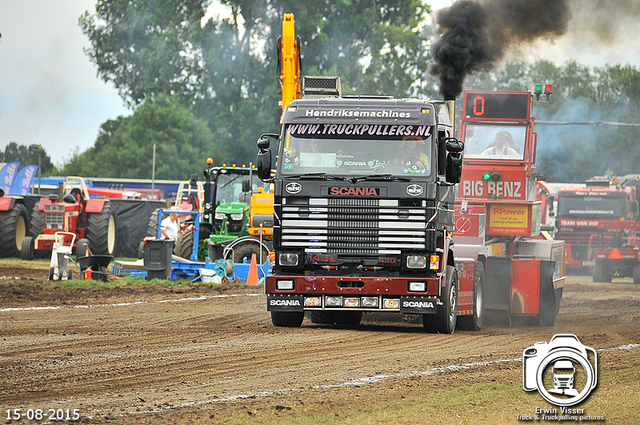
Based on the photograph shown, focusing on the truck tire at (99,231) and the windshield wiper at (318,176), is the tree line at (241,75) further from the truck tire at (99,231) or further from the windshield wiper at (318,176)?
the windshield wiper at (318,176)

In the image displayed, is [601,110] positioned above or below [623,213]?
above

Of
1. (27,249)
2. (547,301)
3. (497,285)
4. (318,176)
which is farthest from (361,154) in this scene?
(27,249)

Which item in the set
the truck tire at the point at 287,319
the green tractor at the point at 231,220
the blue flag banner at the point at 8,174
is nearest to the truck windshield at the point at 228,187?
the green tractor at the point at 231,220

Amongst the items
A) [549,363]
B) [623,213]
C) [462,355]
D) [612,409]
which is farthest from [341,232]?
[623,213]

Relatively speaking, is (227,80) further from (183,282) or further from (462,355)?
(462,355)

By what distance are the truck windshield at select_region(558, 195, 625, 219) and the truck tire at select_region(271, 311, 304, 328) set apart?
2292cm

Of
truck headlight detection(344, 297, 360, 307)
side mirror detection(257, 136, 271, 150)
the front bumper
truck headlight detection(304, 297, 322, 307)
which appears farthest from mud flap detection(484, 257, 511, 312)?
side mirror detection(257, 136, 271, 150)

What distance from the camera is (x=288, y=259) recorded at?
40.8 feet

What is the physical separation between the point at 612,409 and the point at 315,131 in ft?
20.1

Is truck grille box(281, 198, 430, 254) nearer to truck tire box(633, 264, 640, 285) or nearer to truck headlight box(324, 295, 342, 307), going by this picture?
truck headlight box(324, 295, 342, 307)

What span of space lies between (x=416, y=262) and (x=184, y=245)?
1159 centimetres

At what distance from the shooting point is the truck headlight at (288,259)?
12.4m

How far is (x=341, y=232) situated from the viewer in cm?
1230

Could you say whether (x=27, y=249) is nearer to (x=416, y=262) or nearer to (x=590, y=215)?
(x=416, y=262)
